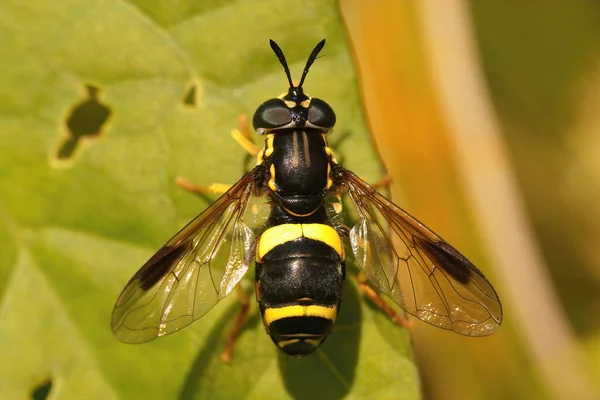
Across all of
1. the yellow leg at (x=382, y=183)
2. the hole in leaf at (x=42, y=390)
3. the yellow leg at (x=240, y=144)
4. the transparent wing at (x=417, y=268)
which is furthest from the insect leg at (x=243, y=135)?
the hole in leaf at (x=42, y=390)

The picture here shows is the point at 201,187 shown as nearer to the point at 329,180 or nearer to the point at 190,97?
the point at 190,97

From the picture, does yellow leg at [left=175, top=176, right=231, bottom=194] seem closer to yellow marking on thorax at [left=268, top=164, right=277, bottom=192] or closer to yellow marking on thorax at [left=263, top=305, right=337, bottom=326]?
yellow marking on thorax at [left=268, top=164, right=277, bottom=192]

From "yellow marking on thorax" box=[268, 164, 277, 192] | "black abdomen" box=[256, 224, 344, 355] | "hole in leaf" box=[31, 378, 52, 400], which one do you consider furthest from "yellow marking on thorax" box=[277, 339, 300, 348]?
"hole in leaf" box=[31, 378, 52, 400]

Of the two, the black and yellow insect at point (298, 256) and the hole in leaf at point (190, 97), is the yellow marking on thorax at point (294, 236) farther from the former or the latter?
the hole in leaf at point (190, 97)

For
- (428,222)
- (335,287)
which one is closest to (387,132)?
(428,222)

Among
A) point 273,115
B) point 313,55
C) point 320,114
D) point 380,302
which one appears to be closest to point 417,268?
point 380,302

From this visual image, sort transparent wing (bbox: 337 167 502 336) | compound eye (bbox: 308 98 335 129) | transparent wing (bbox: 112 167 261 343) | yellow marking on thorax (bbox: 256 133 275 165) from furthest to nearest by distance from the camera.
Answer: yellow marking on thorax (bbox: 256 133 275 165)
compound eye (bbox: 308 98 335 129)
transparent wing (bbox: 337 167 502 336)
transparent wing (bbox: 112 167 261 343)
